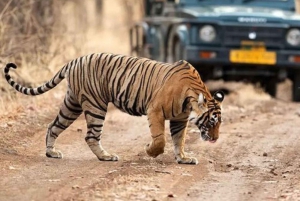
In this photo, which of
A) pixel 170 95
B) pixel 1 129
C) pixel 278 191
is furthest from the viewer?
pixel 1 129

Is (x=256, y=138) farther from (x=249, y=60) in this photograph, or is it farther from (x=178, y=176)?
(x=249, y=60)

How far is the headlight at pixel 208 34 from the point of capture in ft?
46.8

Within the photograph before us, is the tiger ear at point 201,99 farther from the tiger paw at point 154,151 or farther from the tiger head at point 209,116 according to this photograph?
the tiger paw at point 154,151

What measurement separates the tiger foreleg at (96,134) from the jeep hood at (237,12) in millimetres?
5993

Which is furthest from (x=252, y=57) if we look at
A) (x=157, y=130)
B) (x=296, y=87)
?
(x=157, y=130)

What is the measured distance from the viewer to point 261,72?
14602 millimetres

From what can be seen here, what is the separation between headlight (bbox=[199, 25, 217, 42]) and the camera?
1427cm

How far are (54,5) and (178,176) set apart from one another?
801 centimetres

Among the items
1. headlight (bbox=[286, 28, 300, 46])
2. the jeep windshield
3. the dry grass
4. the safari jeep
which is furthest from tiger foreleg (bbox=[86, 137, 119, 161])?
the jeep windshield

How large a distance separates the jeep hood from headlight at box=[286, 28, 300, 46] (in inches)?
8.3

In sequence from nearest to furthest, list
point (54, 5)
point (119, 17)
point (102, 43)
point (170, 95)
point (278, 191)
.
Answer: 1. point (278, 191)
2. point (170, 95)
3. point (54, 5)
4. point (102, 43)
5. point (119, 17)

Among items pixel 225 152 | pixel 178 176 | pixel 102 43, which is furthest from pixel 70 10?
pixel 178 176

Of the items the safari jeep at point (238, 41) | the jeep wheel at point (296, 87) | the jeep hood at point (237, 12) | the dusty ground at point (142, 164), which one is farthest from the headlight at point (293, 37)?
the dusty ground at point (142, 164)

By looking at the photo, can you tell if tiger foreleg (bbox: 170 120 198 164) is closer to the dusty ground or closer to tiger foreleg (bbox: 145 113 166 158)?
the dusty ground
